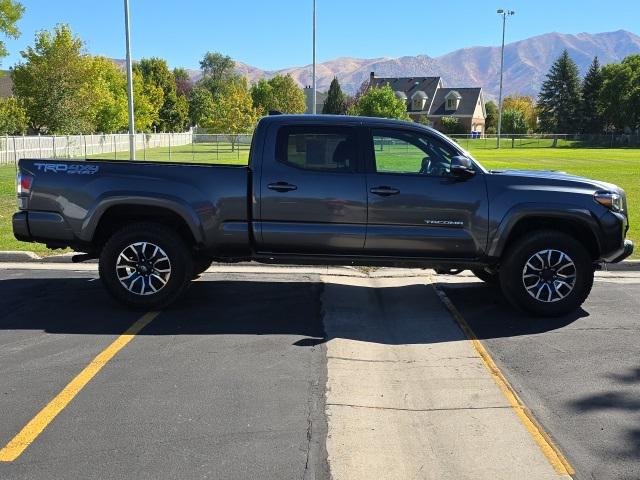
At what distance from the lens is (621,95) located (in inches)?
2972

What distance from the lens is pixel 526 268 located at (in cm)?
606

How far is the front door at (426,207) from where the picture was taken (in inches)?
232

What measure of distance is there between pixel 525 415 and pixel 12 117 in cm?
4340

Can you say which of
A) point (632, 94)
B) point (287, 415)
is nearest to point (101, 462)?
point (287, 415)

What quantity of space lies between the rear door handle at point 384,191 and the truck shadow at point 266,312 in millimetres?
1225

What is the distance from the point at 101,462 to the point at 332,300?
366cm

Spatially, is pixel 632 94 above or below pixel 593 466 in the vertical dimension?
above

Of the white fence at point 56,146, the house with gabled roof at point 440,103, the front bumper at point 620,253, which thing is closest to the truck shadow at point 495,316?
the front bumper at point 620,253

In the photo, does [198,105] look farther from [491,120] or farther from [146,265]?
[146,265]

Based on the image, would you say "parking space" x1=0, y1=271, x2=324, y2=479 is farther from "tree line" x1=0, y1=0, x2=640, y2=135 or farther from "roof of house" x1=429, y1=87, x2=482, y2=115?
"roof of house" x1=429, y1=87, x2=482, y2=115

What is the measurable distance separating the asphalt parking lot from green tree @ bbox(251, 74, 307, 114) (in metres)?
80.8

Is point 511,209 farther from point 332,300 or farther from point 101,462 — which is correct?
point 101,462

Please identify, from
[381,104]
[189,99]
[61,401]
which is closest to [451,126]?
[381,104]

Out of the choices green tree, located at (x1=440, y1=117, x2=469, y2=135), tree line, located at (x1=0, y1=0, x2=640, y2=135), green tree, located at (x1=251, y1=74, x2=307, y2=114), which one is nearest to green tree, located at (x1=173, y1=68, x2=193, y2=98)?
tree line, located at (x1=0, y1=0, x2=640, y2=135)
